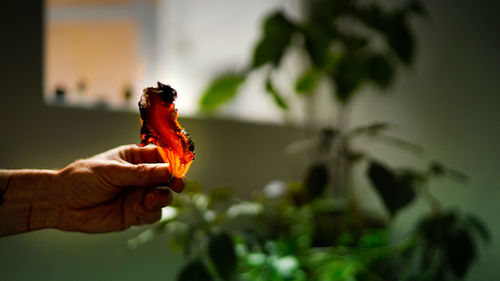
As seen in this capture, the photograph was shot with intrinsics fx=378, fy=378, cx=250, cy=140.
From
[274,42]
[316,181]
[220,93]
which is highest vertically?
[274,42]

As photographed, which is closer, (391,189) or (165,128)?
(165,128)

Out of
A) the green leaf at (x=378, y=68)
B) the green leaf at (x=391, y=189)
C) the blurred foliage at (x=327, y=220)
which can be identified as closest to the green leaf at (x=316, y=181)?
the blurred foliage at (x=327, y=220)

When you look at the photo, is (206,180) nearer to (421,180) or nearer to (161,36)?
(161,36)

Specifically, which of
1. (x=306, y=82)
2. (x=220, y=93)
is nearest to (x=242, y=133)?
(x=306, y=82)

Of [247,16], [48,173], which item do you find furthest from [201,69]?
[48,173]

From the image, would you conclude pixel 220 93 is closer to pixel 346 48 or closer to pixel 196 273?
pixel 196 273

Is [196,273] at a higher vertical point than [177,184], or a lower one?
lower

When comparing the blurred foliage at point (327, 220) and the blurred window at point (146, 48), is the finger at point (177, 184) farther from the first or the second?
the blurred foliage at point (327, 220)

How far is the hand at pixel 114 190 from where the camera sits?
352 mm

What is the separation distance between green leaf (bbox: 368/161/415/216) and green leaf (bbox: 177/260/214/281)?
41 cm

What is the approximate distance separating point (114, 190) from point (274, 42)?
53 centimetres

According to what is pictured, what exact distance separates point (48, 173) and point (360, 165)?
4.79ft

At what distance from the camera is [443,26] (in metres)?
1.26

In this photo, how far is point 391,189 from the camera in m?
0.82
